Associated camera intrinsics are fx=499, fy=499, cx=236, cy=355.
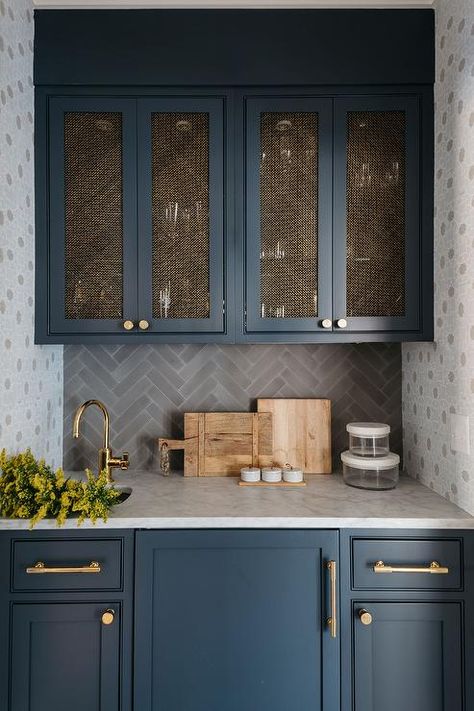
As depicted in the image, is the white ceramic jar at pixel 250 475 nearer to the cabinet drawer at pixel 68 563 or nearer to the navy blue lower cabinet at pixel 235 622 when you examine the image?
the navy blue lower cabinet at pixel 235 622

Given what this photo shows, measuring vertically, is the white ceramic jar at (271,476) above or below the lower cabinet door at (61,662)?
above

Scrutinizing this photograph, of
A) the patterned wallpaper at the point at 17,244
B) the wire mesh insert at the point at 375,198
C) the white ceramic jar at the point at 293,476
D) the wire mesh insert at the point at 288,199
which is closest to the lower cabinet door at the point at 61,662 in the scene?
the patterned wallpaper at the point at 17,244

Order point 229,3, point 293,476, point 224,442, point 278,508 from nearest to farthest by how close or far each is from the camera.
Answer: point 278,508 → point 229,3 → point 293,476 → point 224,442

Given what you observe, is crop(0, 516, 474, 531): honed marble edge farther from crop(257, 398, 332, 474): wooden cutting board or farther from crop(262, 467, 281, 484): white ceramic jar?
crop(257, 398, 332, 474): wooden cutting board

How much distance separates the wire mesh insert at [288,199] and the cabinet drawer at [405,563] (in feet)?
3.29

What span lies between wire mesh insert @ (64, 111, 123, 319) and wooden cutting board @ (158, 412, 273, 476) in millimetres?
661

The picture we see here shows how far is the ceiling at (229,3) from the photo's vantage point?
6.23ft

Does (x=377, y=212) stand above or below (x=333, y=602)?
above

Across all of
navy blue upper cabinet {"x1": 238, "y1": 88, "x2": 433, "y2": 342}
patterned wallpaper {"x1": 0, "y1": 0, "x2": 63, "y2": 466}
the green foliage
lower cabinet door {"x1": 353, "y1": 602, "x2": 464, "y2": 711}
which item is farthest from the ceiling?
lower cabinet door {"x1": 353, "y1": 602, "x2": 464, "y2": 711}

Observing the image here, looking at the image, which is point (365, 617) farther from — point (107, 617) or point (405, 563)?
point (107, 617)

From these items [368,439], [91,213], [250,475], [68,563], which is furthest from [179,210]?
[68,563]

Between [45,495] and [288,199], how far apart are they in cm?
137

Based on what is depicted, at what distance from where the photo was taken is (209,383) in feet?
7.49

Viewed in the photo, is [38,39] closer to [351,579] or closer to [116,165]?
[116,165]
